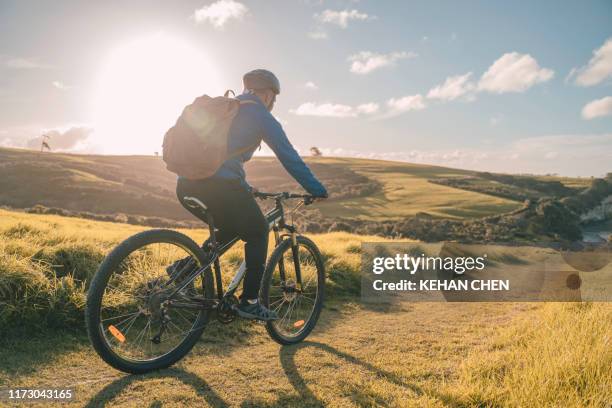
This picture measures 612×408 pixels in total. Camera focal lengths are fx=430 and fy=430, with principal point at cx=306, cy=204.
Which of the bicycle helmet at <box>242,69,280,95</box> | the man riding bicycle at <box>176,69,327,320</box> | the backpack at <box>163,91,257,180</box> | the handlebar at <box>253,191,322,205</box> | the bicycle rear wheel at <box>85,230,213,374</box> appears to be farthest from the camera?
the handlebar at <box>253,191,322,205</box>

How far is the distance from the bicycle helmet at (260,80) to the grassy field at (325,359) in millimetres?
3013

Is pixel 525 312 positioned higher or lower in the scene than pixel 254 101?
lower

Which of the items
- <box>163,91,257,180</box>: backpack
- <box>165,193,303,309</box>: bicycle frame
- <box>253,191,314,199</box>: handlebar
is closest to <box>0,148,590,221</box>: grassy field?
<box>165,193,303,309</box>: bicycle frame

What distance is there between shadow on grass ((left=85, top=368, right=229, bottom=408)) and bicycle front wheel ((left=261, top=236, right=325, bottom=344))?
46.1 inches

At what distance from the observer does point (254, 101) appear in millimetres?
4578

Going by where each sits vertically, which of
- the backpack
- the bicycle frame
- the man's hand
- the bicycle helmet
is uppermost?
the bicycle helmet

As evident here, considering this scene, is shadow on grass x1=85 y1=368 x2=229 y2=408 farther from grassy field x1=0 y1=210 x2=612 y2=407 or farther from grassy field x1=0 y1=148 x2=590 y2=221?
grassy field x1=0 y1=148 x2=590 y2=221

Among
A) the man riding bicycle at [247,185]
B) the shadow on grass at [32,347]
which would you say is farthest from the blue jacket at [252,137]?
the shadow on grass at [32,347]

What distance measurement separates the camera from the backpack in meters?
4.12

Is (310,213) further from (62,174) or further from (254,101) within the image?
(254,101)

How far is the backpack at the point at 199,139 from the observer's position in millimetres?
4117

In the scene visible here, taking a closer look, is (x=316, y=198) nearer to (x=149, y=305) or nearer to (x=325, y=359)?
(x=325, y=359)

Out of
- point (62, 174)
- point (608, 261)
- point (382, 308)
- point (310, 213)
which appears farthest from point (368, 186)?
point (382, 308)

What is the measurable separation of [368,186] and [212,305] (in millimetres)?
76754
